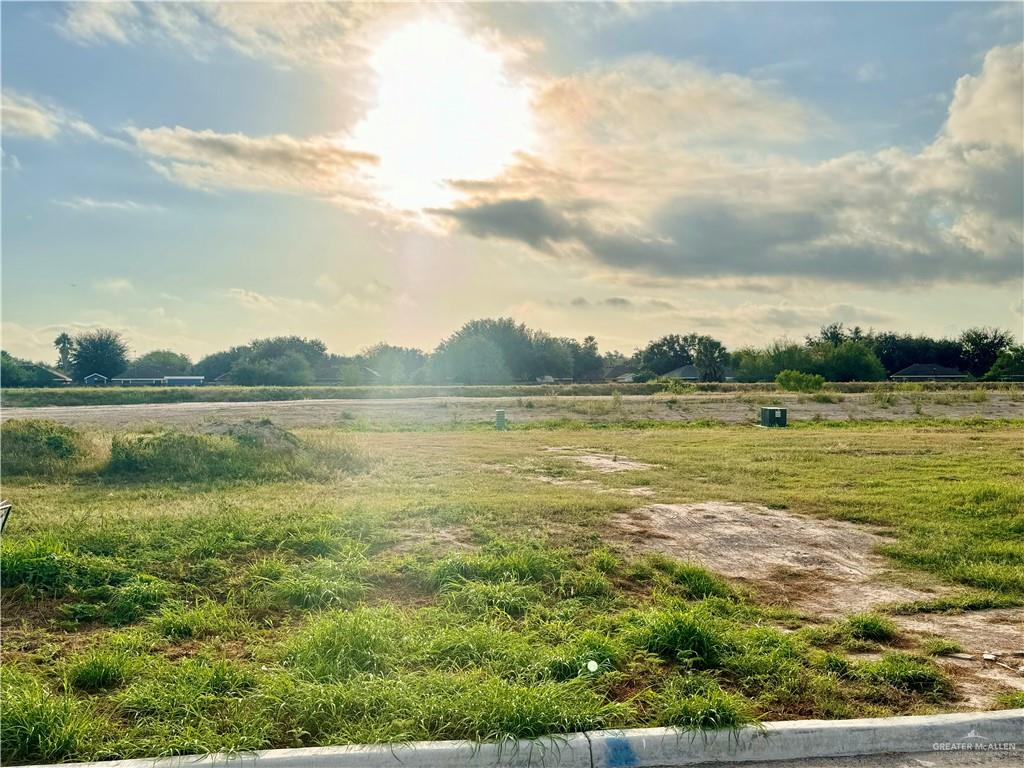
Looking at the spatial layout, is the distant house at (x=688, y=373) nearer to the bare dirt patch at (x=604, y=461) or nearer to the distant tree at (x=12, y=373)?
the distant tree at (x=12, y=373)

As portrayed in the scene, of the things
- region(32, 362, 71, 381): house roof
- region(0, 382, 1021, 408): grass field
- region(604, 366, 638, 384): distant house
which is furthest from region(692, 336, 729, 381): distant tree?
region(32, 362, 71, 381): house roof

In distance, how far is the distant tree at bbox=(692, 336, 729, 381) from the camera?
101375 millimetres

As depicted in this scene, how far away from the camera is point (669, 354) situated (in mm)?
122438

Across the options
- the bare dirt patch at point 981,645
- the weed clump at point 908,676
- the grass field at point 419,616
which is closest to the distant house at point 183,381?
the grass field at point 419,616

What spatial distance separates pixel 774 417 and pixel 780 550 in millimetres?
19726

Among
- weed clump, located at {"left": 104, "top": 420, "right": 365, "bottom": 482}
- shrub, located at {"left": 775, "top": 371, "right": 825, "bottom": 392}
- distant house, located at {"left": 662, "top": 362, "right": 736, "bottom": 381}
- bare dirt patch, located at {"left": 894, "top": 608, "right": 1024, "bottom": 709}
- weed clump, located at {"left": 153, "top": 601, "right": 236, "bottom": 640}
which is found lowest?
bare dirt patch, located at {"left": 894, "top": 608, "right": 1024, "bottom": 709}

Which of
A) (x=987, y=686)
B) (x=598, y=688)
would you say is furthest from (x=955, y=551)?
(x=598, y=688)

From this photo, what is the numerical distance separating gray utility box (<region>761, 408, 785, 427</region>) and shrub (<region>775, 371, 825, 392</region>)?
1059 inches

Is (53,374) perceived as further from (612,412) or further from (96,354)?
(612,412)

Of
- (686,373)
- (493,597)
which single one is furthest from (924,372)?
(493,597)

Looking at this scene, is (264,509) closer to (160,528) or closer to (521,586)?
(160,528)

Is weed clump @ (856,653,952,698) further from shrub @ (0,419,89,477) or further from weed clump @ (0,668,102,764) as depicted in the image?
shrub @ (0,419,89,477)

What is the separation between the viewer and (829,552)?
7.93m

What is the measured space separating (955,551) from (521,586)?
4985mm
